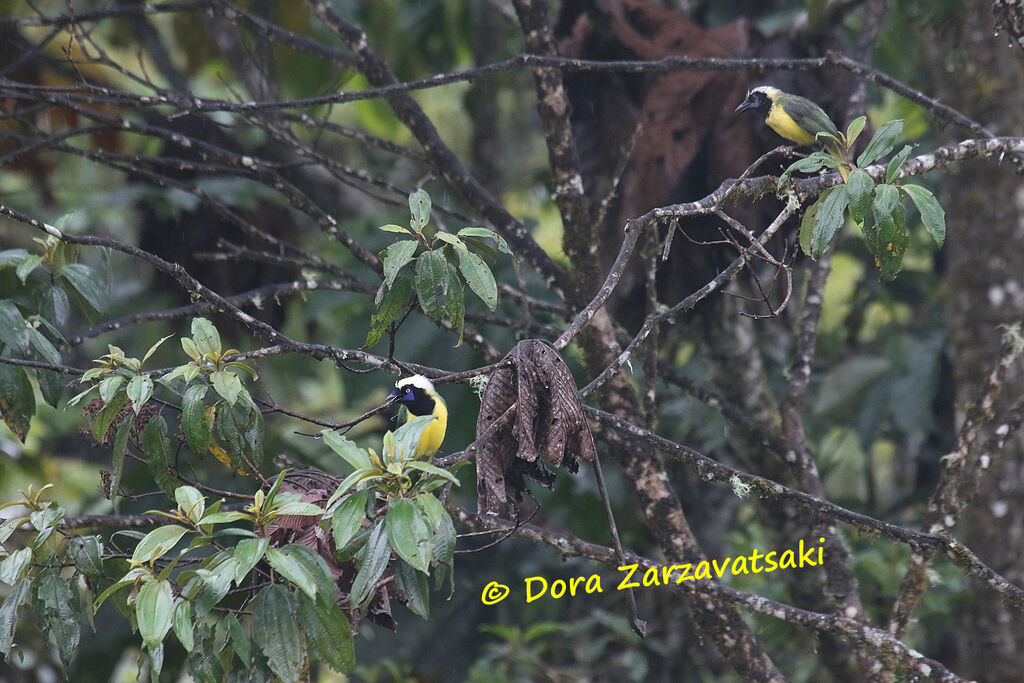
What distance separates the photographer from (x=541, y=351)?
1777mm

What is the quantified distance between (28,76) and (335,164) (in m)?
1.68

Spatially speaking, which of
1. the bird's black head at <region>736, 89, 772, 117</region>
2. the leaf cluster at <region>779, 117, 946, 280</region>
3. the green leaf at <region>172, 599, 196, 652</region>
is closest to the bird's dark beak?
the bird's black head at <region>736, 89, 772, 117</region>

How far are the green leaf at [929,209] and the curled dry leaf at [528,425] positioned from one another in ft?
2.61

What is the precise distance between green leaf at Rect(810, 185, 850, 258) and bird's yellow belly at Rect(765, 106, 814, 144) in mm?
936

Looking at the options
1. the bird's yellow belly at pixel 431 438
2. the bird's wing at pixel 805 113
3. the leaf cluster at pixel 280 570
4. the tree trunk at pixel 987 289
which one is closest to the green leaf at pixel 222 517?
the leaf cluster at pixel 280 570

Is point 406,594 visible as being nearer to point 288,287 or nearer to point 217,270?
point 288,287

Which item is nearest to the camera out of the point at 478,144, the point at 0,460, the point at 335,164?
the point at 335,164

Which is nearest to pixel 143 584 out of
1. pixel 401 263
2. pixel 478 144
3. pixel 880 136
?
pixel 401 263

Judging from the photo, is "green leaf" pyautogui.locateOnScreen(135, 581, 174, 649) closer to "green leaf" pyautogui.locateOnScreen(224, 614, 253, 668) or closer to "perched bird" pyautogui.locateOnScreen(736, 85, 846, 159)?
"green leaf" pyautogui.locateOnScreen(224, 614, 253, 668)

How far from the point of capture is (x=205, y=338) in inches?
76.2

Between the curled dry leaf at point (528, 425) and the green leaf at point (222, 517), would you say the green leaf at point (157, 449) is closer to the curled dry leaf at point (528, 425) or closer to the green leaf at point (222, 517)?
the green leaf at point (222, 517)

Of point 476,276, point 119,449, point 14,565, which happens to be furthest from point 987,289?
point 14,565

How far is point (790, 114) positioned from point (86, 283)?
6.47ft

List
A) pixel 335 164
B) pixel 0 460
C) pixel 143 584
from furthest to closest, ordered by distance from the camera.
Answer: pixel 0 460, pixel 335 164, pixel 143 584
